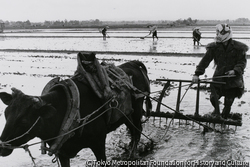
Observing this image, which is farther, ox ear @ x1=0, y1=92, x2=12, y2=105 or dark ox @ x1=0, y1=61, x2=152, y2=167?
ox ear @ x1=0, y1=92, x2=12, y2=105

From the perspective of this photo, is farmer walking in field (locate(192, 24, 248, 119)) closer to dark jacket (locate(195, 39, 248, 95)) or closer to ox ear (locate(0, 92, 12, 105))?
dark jacket (locate(195, 39, 248, 95))

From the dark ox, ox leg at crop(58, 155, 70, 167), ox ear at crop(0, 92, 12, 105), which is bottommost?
ox leg at crop(58, 155, 70, 167)

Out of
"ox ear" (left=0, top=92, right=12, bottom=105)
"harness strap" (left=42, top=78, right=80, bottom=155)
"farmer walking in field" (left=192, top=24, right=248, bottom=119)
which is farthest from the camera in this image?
"farmer walking in field" (left=192, top=24, right=248, bottom=119)

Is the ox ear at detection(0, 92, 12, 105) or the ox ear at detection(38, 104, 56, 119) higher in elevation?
the ox ear at detection(0, 92, 12, 105)

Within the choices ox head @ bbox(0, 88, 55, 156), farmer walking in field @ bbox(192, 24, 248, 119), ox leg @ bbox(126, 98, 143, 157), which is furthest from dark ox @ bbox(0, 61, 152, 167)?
farmer walking in field @ bbox(192, 24, 248, 119)

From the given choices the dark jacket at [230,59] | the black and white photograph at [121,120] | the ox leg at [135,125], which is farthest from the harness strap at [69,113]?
the dark jacket at [230,59]

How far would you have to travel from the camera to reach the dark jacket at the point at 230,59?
18.0 ft

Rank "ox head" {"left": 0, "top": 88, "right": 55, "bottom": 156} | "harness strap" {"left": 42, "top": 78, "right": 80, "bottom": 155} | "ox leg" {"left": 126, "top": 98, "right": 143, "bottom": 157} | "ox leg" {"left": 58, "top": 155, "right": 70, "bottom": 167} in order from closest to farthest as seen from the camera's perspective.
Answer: "ox head" {"left": 0, "top": 88, "right": 55, "bottom": 156} < "harness strap" {"left": 42, "top": 78, "right": 80, "bottom": 155} < "ox leg" {"left": 58, "top": 155, "right": 70, "bottom": 167} < "ox leg" {"left": 126, "top": 98, "right": 143, "bottom": 157}

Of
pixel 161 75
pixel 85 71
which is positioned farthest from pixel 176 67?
pixel 85 71

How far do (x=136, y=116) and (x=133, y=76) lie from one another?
2.54 feet

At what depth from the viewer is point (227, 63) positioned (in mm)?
5699

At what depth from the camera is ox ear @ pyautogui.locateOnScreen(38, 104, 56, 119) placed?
9.54ft

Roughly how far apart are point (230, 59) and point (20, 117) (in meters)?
4.47

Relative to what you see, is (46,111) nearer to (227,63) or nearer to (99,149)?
(99,149)
